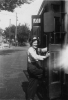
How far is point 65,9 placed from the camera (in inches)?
197

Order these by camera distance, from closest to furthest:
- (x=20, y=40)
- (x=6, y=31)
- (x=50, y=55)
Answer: (x=50, y=55), (x=20, y=40), (x=6, y=31)

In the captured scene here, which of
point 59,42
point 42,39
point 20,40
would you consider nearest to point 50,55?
point 59,42

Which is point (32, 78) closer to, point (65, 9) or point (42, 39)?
point (65, 9)

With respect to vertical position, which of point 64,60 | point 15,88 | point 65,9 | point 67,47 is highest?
point 65,9

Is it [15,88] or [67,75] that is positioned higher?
[67,75]

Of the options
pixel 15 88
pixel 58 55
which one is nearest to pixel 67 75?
pixel 58 55

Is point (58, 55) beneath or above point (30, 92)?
above

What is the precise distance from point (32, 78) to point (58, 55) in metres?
0.87

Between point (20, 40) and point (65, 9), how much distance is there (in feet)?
203

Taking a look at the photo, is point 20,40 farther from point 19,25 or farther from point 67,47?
point 67,47

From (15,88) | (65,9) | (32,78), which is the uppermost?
(65,9)

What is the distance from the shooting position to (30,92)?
5.02 meters

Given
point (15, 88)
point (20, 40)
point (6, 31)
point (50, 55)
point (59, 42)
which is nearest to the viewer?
point (50, 55)

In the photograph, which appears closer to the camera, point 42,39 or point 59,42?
point 59,42
